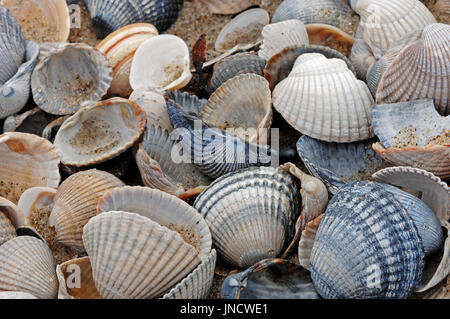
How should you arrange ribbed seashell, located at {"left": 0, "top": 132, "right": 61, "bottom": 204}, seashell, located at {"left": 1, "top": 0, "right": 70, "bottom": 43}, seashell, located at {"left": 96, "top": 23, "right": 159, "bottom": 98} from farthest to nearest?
seashell, located at {"left": 1, "top": 0, "right": 70, "bottom": 43} → seashell, located at {"left": 96, "top": 23, "right": 159, "bottom": 98} → ribbed seashell, located at {"left": 0, "top": 132, "right": 61, "bottom": 204}

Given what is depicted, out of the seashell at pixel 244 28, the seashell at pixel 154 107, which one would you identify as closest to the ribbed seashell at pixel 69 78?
the seashell at pixel 154 107

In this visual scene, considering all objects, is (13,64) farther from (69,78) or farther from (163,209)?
(163,209)

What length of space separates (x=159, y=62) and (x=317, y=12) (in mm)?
881

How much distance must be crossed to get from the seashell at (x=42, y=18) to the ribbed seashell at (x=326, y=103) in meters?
1.36

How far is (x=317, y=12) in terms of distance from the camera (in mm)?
3447

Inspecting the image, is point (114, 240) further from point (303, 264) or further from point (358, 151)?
point (358, 151)

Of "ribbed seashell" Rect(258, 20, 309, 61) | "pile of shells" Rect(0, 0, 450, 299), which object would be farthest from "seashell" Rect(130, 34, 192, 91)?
"ribbed seashell" Rect(258, 20, 309, 61)

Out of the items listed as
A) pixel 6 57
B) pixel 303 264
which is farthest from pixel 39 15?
pixel 303 264

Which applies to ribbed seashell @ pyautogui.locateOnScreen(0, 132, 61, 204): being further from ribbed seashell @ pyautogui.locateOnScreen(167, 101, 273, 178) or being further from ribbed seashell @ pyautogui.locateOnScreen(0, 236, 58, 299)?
ribbed seashell @ pyautogui.locateOnScreen(167, 101, 273, 178)

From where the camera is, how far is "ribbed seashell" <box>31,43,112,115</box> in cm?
321

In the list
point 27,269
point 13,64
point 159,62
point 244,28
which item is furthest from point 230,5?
point 27,269

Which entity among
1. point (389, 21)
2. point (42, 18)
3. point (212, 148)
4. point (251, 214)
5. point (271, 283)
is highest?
point (389, 21)

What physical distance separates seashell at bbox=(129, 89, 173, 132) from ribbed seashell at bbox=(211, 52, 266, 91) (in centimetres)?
33

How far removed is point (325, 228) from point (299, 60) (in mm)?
933
